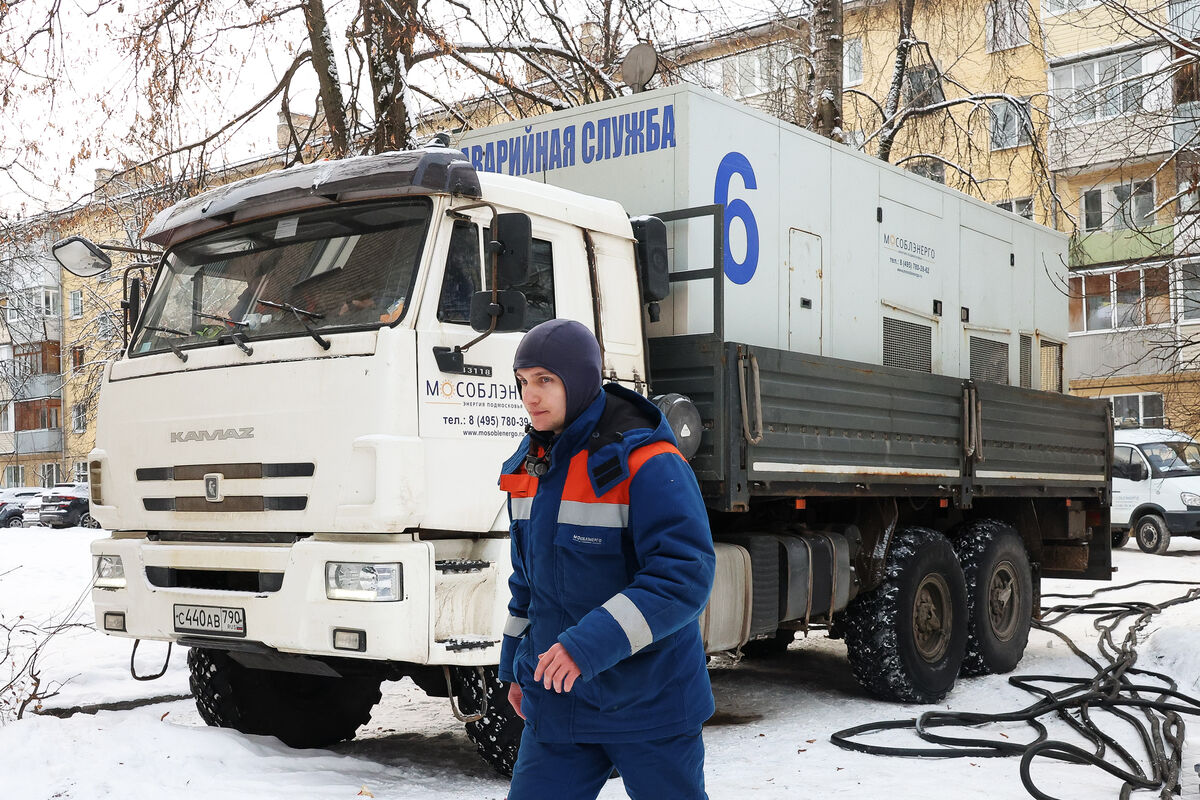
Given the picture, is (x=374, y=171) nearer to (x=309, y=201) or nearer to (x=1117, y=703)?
(x=309, y=201)

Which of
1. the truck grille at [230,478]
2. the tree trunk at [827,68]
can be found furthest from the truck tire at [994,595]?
the tree trunk at [827,68]

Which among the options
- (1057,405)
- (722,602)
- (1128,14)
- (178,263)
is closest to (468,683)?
(722,602)

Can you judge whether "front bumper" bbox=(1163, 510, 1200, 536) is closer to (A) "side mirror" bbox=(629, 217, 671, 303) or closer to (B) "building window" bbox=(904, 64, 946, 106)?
(B) "building window" bbox=(904, 64, 946, 106)

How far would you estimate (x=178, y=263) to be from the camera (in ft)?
20.5

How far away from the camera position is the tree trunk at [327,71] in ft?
38.7

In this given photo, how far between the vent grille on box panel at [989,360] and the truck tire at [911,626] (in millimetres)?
1830

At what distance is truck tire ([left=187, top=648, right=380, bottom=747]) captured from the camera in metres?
6.50

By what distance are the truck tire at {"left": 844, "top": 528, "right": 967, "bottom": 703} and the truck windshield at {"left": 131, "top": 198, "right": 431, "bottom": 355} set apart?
13.3 ft

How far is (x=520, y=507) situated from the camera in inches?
129

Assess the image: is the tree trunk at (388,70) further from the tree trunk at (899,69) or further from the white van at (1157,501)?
the white van at (1157,501)

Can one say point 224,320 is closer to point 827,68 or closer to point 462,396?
point 462,396

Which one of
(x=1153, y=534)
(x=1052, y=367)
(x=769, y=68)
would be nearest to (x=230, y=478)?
(x=1052, y=367)

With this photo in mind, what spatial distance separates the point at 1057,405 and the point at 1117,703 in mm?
3179

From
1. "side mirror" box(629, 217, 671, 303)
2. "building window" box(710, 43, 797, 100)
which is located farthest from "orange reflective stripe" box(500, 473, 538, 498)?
"building window" box(710, 43, 797, 100)
